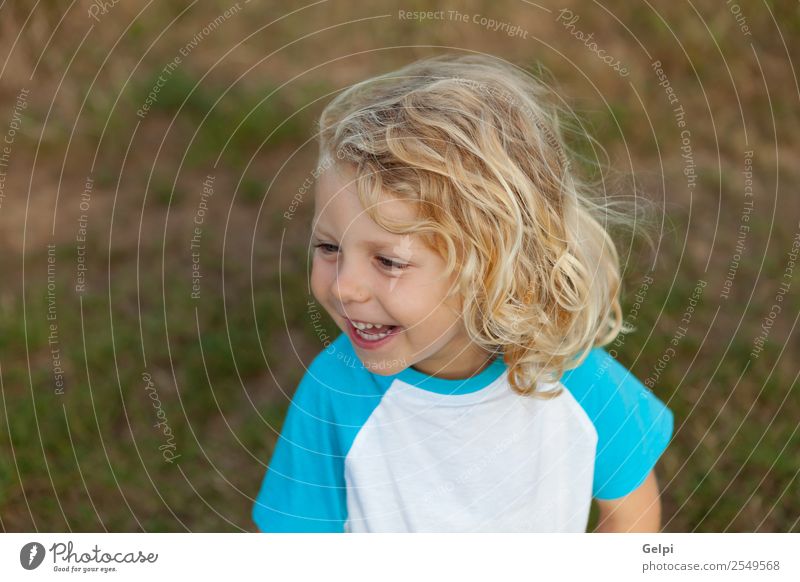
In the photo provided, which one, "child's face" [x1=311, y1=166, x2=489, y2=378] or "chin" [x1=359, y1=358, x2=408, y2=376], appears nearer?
"child's face" [x1=311, y1=166, x2=489, y2=378]

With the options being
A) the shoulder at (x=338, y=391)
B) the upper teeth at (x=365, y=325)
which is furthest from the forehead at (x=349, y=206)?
the shoulder at (x=338, y=391)

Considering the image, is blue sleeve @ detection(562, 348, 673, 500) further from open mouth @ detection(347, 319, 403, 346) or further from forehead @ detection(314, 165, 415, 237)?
forehead @ detection(314, 165, 415, 237)

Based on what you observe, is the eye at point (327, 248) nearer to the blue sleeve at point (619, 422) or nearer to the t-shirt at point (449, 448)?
the t-shirt at point (449, 448)

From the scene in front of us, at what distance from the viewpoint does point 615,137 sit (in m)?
2.53

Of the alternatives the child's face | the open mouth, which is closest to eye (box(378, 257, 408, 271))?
the child's face

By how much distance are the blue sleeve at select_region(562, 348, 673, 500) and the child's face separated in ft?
0.86

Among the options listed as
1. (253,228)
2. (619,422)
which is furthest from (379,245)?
(253,228)

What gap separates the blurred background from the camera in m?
2.04

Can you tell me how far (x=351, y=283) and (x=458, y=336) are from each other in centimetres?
22

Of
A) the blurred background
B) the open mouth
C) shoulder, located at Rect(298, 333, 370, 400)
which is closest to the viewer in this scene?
the open mouth
